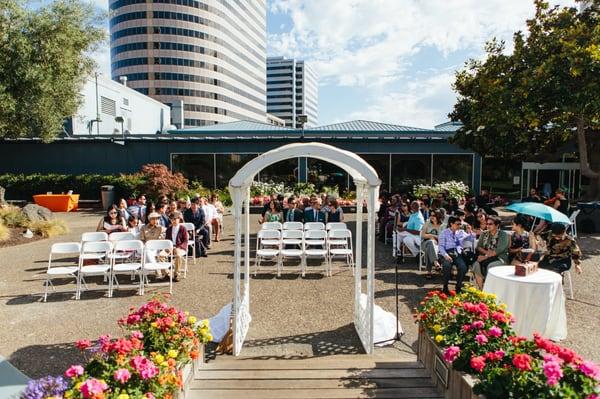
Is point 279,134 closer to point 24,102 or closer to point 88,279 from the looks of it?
point 24,102

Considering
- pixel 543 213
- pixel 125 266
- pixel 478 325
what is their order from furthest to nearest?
1. pixel 543 213
2. pixel 125 266
3. pixel 478 325

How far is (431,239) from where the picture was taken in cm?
837

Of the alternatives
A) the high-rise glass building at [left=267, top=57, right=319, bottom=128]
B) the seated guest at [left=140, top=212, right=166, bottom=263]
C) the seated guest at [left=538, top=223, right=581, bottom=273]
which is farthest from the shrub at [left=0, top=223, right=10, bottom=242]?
the high-rise glass building at [left=267, top=57, right=319, bottom=128]

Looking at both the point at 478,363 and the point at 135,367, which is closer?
the point at 135,367

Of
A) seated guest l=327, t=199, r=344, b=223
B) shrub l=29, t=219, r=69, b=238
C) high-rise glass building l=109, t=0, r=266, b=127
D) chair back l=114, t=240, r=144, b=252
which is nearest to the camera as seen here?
chair back l=114, t=240, r=144, b=252

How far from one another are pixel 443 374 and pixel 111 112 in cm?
3501

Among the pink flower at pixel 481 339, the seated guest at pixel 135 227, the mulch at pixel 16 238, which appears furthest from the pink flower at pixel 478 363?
the mulch at pixel 16 238

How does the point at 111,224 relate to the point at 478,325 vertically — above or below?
above

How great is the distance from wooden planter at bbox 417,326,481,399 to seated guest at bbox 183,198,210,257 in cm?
699

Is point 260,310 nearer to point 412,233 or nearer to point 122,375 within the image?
point 122,375

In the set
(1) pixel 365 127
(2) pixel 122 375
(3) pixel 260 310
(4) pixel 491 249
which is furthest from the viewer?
(1) pixel 365 127

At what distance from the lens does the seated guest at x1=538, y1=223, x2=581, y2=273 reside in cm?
680

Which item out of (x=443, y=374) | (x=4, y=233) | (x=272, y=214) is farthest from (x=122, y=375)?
(x=4, y=233)

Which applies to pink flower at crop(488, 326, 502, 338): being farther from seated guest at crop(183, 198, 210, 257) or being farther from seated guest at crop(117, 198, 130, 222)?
seated guest at crop(117, 198, 130, 222)
